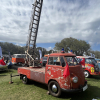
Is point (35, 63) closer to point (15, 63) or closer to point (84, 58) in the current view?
point (84, 58)

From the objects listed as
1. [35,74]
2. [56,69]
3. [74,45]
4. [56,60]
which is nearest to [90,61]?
[56,60]

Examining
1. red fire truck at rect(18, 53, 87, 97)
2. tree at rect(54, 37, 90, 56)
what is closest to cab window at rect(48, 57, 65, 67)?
red fire truck at rect(18, 53, 87, 97)

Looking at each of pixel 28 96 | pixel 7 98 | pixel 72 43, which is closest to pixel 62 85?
pixel 28 96

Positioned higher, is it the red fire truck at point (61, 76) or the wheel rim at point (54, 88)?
the red fire truck at point (61, 76)

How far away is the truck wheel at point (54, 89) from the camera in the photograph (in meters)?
4.21

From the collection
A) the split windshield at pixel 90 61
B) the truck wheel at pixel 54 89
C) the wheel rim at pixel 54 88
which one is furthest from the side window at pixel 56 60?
the split windshield at pixel 90 61

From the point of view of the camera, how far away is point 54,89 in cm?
436

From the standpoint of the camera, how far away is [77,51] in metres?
42.6

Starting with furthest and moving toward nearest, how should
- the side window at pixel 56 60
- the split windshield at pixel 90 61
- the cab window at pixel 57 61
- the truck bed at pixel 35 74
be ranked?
the split windshield at pixel 90 61, the truck bed at pixel 35 74, the side window at pixel 56 60, the cab window at pixel 57 61

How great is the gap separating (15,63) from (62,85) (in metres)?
15.4

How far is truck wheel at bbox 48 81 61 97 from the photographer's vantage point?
421 centimetres

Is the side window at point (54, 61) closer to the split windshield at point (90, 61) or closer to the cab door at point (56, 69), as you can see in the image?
the cab door at point (56, 69)

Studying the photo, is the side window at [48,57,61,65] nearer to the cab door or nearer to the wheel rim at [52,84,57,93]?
the cab door

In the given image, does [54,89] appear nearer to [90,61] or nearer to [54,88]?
[54,88]
